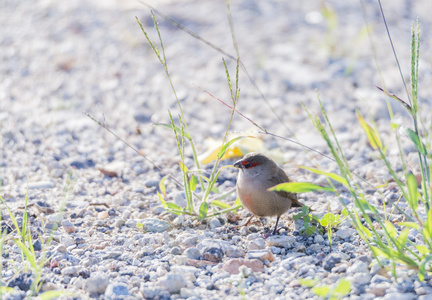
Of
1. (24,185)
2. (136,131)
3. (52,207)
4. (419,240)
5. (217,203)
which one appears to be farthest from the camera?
(136,131)

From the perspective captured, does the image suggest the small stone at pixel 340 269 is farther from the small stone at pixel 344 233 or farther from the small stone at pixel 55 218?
Result: the small stone at pixel 55 218

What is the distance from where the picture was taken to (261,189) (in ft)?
13.6

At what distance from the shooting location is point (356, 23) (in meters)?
9.27

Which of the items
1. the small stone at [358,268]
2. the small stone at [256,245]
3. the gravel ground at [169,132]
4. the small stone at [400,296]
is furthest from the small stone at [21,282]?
the small stone at [400,296]

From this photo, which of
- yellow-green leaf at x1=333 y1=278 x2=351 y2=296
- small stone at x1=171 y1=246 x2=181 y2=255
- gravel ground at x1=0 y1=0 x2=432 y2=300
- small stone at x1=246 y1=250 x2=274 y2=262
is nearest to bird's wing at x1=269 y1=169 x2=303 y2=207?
gravel ground at x1=0 y1=0 x2=432 y2=300

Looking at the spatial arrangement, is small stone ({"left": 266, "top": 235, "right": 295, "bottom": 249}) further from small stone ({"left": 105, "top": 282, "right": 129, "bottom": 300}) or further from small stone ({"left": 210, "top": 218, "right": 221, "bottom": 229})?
small stone ({"left": 105, "top": 282, "right": 129, "bottom": 300})

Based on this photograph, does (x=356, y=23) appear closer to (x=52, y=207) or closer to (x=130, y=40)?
(x=130, y=40)

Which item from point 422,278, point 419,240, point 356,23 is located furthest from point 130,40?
point 422,278

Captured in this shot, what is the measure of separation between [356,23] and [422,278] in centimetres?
677

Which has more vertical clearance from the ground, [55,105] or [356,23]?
[356,23]

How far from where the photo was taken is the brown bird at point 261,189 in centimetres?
414

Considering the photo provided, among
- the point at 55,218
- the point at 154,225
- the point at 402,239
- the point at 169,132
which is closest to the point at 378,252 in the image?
the point at 402,239

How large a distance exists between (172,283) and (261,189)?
44.5 inches

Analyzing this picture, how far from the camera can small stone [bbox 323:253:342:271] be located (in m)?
3.48
